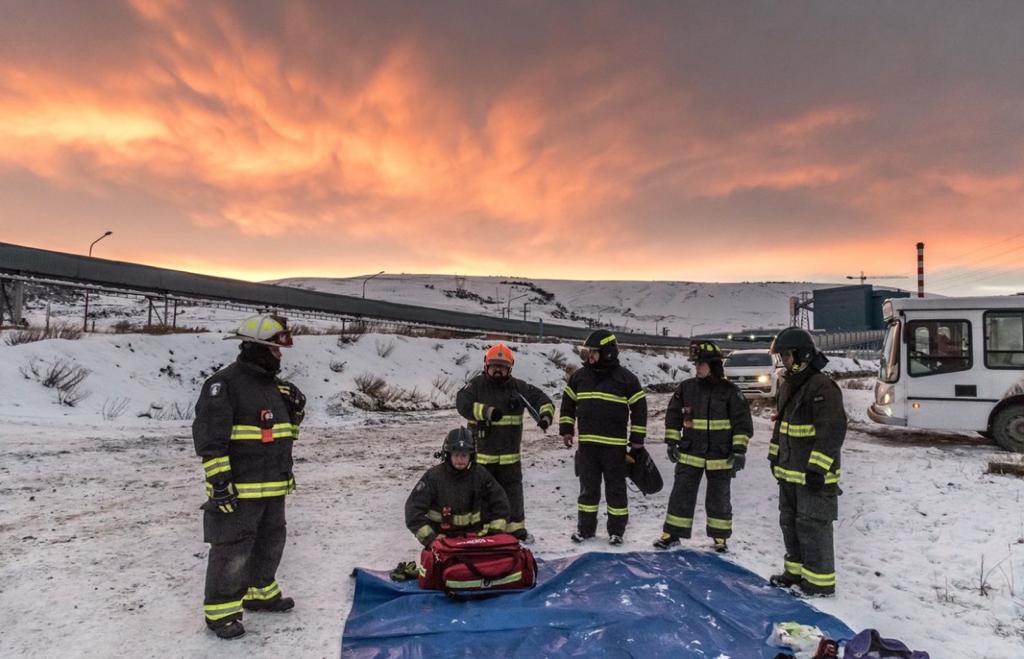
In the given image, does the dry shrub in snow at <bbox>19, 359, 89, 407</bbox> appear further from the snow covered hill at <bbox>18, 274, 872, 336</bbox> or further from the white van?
the snow covered hill at <bbox>18, 274, 872, 336</bbox>

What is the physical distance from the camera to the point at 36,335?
1418cm

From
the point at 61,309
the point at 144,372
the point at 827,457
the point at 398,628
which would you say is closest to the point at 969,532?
the point at 827,457

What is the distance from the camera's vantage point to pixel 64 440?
9.29 meters

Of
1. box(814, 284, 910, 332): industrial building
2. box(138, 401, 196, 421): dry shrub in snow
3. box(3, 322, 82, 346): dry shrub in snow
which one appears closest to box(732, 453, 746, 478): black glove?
box(138, 401, 196, 421): dry shrub in snow

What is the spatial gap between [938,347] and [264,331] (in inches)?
512

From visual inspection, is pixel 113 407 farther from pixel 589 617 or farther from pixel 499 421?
pixel 589 617

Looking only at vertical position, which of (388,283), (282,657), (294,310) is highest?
(388,283)

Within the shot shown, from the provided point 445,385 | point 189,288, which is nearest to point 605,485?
point 445,385

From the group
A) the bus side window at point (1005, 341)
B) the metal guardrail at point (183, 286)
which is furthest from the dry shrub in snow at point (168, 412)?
the bus side window at point (1005, 341)

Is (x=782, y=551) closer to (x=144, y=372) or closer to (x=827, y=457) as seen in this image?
(x=827, y=457)

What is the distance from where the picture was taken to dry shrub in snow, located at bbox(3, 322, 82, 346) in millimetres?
13477

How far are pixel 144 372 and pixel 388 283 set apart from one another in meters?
121

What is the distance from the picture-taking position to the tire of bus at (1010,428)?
10.6 metres

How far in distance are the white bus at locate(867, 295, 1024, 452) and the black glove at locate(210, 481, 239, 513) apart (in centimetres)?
1268
